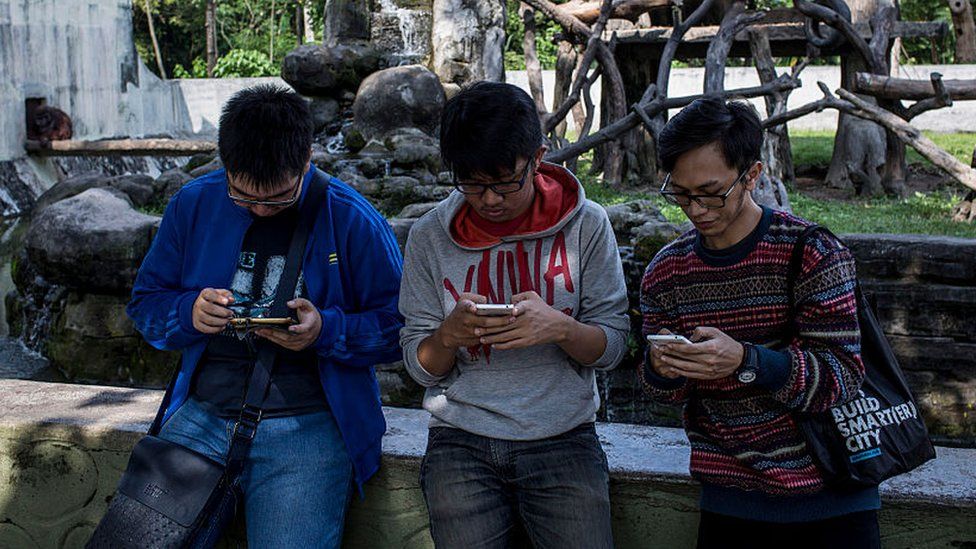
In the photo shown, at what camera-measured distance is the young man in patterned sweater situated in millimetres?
2352

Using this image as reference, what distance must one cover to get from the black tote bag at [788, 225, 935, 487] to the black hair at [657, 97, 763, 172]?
8.8 inches

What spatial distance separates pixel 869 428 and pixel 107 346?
21.4 ft

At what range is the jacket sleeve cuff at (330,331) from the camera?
2822mm

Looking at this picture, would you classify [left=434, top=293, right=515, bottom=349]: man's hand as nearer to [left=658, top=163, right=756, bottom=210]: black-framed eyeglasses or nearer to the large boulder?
[left=658, top=163, right=756, bottom=210]: black-framed eyeglasses

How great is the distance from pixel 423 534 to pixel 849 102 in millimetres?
7740

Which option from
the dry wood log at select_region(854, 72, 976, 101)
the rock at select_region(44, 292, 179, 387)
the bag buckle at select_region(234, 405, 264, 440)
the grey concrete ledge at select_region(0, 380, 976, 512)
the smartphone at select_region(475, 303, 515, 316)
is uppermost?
the dry wood log at select_region(854, 72, 976, 101)

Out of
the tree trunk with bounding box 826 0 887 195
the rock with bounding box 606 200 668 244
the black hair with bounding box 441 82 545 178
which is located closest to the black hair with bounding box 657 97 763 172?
the black hair with bounding box 441 82 545 178

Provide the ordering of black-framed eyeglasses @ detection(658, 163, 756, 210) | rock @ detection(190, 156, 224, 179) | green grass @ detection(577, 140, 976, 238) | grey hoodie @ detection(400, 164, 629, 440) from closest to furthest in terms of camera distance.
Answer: black-framed eyeglasses @ detection(658, 163, 756, 210), grey hoodie @ detection(400, 164, 629, 440), green grass @ detection(577, 140, 976, 238), rock @ detection(190, 156, 224, 179)

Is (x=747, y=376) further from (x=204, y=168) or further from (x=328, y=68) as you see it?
(x=328, y=68)

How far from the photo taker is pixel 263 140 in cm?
280

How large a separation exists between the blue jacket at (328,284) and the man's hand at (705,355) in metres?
0.87

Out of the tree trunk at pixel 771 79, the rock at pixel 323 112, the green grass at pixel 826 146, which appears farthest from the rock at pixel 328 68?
the green grass at pixel 826 146

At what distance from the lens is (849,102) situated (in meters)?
9.72

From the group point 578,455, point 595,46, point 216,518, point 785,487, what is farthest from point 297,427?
point 595,46
